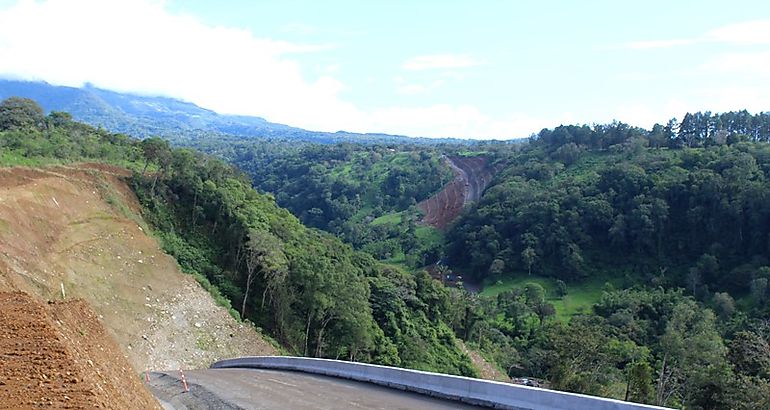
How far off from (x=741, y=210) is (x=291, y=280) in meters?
61.4

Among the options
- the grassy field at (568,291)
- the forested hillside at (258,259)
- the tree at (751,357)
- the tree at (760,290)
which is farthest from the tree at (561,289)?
the tree at (751,357)

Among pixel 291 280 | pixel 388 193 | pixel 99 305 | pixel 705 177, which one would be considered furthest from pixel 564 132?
pixel 99 305

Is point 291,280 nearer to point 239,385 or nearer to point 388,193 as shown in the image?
point 239,385

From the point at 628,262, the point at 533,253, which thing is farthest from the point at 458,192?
the point at 628,262

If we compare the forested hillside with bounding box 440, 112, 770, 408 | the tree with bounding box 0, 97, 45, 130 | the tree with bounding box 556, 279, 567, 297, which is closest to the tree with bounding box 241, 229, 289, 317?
the forested hillside with bounding box 440, 112, 770, 408

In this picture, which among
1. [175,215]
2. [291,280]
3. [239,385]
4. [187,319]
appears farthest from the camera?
[175,215]

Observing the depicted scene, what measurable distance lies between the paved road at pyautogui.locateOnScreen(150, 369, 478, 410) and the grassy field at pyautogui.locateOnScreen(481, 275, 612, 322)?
177ft

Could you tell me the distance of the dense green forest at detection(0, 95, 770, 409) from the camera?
3388cm

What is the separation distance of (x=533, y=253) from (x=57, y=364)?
78.4 meters

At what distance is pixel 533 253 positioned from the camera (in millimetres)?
83438

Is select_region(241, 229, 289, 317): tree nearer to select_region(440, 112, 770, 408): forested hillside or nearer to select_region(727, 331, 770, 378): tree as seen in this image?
select_region(440, 112, 770, 408): forested hillside

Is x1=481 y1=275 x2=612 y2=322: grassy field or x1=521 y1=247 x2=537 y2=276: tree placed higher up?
x1=521 y1=247 x2=537 y2=276: tree

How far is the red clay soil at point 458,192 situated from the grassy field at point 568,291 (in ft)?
101

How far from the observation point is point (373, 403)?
14125 mm
